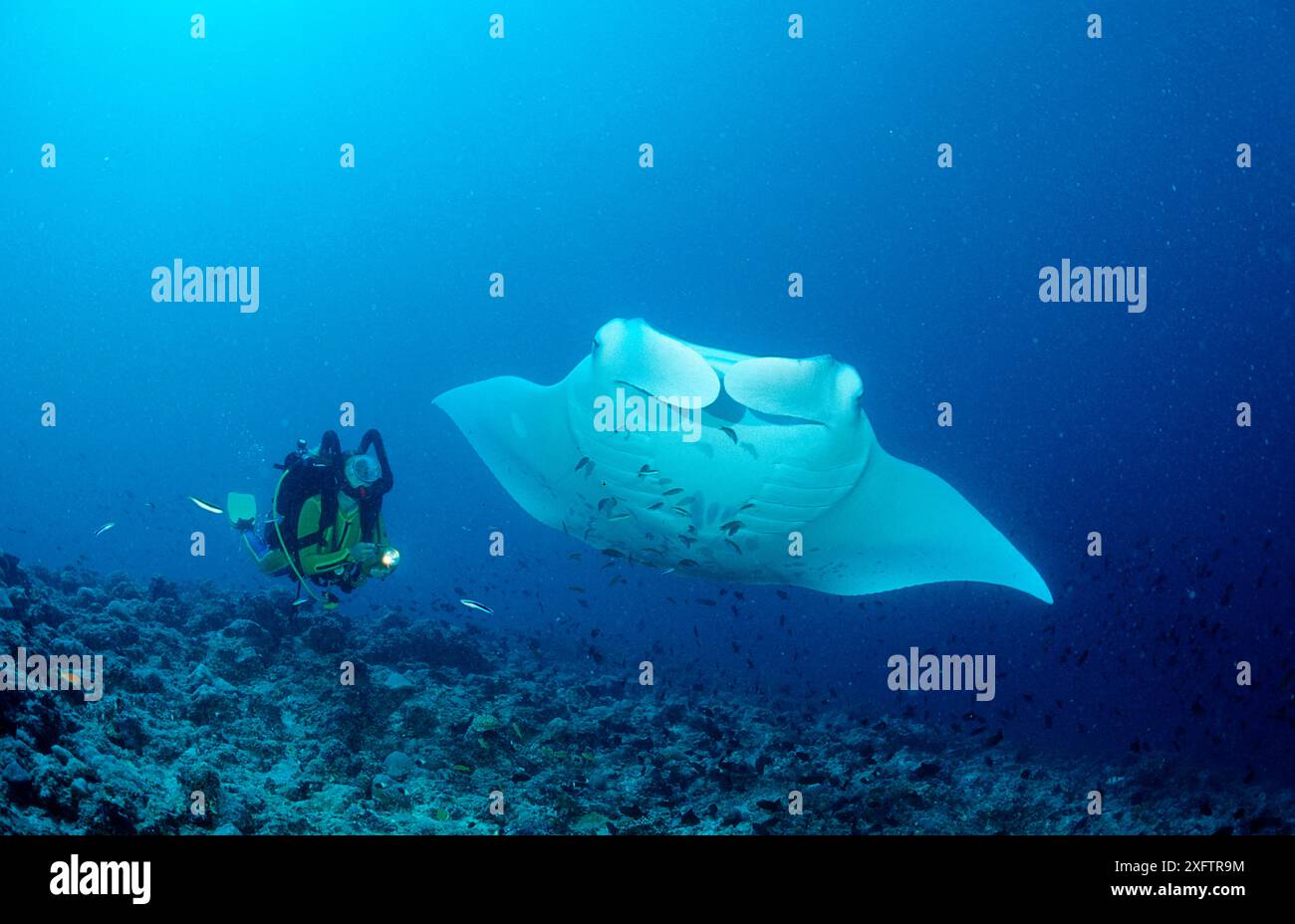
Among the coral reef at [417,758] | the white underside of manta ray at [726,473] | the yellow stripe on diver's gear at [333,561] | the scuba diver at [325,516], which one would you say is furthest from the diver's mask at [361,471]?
the coral reef at [417,758]

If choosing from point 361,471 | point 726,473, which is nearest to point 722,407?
point 726,473

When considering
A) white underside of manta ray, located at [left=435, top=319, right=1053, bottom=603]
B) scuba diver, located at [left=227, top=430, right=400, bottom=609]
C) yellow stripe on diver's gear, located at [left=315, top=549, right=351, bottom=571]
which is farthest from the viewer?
yellow stripe on diver's gear, located at [left=315, top=549, right=351, bottom=571]

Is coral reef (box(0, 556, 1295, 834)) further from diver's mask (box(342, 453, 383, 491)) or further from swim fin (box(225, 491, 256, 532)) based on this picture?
diver's mask (box(342, 453, 383, 491))

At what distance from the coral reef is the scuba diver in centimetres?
90

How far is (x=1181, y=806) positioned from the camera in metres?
5.54

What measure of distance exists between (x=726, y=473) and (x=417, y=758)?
2.86 m

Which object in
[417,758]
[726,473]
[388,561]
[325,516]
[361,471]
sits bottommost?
[417,758]

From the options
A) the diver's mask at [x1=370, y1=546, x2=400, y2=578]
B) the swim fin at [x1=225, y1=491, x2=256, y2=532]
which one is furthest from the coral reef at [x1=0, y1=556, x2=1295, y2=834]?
the swim fin at [x1=225, y1=491, x2=256, y2=532]

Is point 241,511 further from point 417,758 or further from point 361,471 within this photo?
point 417,758

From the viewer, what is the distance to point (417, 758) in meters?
4.89

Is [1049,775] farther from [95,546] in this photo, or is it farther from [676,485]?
[95,546]

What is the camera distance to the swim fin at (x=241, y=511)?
5844 mm

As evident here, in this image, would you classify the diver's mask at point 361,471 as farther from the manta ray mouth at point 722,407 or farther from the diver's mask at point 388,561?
the manta ray mouth at point 722,407

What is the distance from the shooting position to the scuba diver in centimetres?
576
